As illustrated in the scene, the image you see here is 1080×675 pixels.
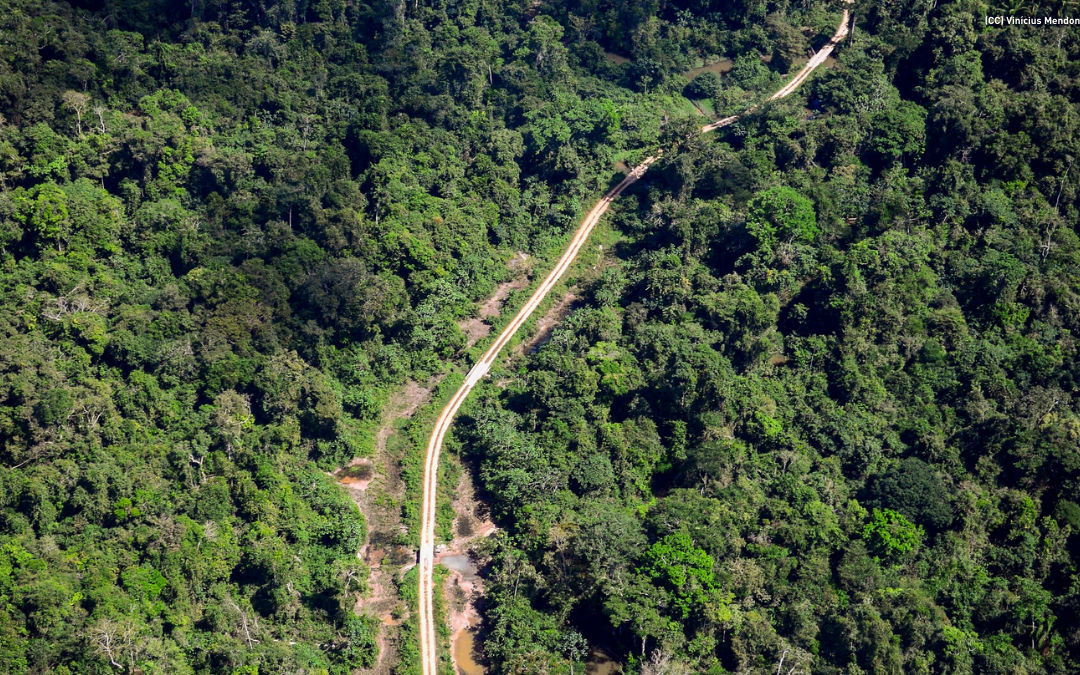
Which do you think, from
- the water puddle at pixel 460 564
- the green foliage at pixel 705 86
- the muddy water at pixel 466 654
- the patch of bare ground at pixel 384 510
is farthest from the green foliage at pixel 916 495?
the green foliage at pixel 705 86

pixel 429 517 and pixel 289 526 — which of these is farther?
pixel 429 517

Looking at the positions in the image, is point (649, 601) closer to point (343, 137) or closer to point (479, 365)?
point (479, 365)

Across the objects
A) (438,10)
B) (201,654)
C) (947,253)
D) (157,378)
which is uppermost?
(438,10)

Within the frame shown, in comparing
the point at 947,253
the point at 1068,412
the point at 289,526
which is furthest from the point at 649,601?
the point at 947,253

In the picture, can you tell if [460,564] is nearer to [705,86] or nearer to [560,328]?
[560,328]

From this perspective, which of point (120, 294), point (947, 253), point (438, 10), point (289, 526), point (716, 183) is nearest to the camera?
point (289, 526)

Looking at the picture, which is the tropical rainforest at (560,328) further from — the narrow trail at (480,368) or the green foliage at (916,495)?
the narrow trail at (480,368)

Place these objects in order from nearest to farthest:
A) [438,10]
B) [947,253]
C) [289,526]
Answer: [289,526], [947,253], [438,10]
